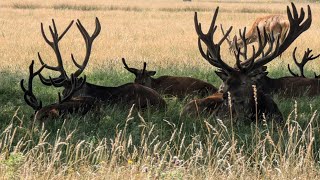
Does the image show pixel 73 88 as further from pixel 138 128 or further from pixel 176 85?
pixel 176 85

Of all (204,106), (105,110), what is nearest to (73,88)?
(105,110)

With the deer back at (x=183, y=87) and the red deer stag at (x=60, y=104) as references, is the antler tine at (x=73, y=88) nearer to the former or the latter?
the red deer stag at (x=60, y=104)

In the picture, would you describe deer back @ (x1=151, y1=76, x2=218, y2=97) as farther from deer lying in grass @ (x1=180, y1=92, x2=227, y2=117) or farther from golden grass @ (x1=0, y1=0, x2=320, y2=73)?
golden grass @ (x1=0, y1=0, x2=320, y2=73)

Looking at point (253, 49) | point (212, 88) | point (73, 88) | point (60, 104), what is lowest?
point (212, 88)

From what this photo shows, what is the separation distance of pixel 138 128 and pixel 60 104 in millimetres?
1065

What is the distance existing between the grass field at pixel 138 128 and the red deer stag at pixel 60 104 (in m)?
0.13

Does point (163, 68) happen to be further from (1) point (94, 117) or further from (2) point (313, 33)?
(2) point (313, 33)

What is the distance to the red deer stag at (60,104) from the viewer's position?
25.5 ft

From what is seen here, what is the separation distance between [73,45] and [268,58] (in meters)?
12.2

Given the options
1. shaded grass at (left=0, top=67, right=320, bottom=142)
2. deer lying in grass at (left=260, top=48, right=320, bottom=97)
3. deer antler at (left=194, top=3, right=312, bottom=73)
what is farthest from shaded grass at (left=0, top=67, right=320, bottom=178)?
deer antler at (left=194, top=3, right=312, bottom=73)

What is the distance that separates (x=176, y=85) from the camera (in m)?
10.4

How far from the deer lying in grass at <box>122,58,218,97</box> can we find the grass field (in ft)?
1.19

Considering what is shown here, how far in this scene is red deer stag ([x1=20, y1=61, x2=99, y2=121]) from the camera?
777cm

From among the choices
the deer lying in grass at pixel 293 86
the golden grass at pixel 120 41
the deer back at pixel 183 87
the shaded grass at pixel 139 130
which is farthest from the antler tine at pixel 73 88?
the golden grass at pixel 120 41
